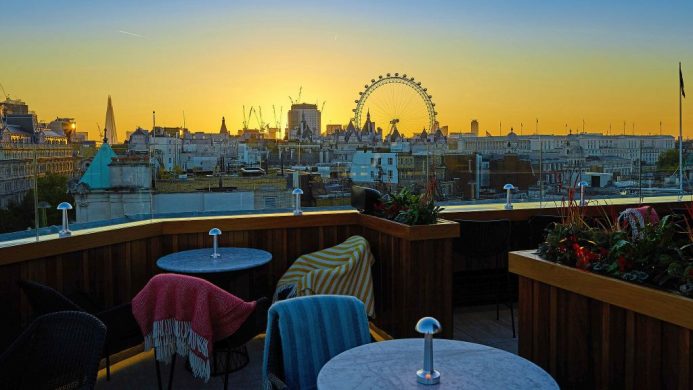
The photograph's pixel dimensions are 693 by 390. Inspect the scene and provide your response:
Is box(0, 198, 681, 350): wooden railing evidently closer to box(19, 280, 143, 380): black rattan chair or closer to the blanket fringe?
box(19, 280, 143, 380): black rattan chair

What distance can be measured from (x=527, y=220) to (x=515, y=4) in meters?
4.35

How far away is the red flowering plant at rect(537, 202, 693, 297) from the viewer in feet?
7.04

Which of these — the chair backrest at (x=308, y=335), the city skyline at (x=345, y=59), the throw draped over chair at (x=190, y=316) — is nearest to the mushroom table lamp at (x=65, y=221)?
the city skyline at (x=345, y=59)

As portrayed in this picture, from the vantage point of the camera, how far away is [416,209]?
14.4 ft

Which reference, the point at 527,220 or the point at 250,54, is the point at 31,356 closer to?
the point at 527,220

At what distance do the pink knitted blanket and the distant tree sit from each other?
19.1ft

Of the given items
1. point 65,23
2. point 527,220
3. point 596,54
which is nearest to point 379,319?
point 527,220

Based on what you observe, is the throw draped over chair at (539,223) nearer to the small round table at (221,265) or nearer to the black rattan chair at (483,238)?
the black rattan chair at (483,238)

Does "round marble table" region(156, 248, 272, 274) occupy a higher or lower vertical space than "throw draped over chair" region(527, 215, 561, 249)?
lower

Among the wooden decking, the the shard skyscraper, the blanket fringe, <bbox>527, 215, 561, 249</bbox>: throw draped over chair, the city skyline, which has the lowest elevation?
the wooden decking

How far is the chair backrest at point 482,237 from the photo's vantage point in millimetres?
4973

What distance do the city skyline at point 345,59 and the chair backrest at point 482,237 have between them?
2.82m

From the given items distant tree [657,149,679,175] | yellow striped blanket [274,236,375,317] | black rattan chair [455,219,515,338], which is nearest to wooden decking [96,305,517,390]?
black rattan chair [455,219,515,338]

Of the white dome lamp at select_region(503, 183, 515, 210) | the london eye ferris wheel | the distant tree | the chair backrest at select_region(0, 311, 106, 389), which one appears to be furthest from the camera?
the london eye ferris wheel
